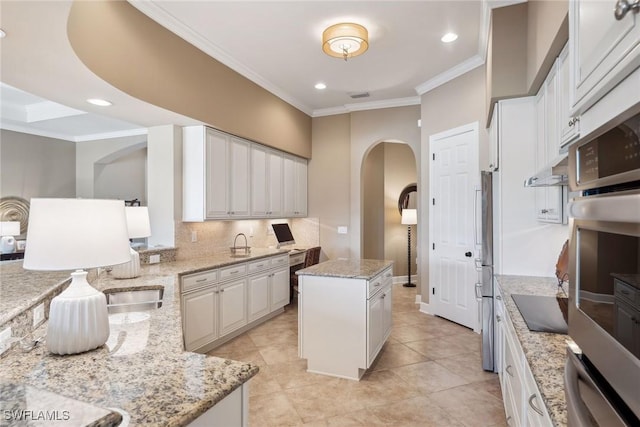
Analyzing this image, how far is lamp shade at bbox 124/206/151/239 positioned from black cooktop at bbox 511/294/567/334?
280 cm

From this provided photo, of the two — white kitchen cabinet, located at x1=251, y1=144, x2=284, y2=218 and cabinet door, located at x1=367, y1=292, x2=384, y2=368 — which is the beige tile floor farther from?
white kitchen cabinet, located at x1=251, y1=144, x2=284, y2=218

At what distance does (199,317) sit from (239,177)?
71.9 inches

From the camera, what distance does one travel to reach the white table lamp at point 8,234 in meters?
4.64

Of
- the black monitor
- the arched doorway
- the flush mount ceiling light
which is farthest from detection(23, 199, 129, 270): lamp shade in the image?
the arched doorway

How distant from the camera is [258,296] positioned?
4.22 m

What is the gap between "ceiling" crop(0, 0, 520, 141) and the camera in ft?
7.12

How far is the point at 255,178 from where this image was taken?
4.69 m

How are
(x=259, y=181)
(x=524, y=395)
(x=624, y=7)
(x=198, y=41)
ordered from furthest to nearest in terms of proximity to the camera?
(x=259, y=181) → (x=198, y=41) → (x=524, y=395) → (x=624, y=7)

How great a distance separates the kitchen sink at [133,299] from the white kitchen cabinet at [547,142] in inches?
105

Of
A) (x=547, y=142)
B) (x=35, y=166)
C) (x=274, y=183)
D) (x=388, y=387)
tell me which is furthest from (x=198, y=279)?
A: (x=35, y=166)

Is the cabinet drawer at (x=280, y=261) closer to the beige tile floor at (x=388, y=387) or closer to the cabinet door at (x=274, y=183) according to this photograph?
the cabinet door at (x=274, y=183)

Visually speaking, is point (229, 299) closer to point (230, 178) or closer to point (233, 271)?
point (233, 271)

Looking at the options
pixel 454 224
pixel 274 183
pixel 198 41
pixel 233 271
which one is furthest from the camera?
pixel 274 183

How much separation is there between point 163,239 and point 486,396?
3444 millimetres
